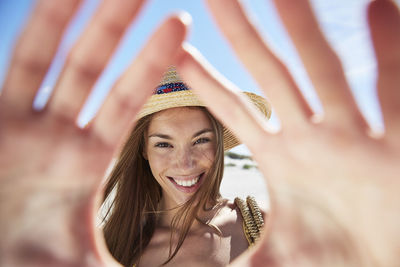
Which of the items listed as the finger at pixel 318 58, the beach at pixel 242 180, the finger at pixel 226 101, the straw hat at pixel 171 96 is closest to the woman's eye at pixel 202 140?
the straw hat at pixel 171 96

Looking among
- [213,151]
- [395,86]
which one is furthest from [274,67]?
[213,151]

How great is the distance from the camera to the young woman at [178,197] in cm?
182

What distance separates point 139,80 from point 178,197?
154 centimetres

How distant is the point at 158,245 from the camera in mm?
1964

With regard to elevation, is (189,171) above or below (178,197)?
above

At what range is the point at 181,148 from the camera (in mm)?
1874

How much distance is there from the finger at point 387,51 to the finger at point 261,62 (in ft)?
0.45

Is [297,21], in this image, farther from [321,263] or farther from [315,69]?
[321,263]

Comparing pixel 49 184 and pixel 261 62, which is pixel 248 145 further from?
pixel 49 184


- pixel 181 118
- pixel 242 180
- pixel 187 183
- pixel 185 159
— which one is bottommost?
pixel 242 180

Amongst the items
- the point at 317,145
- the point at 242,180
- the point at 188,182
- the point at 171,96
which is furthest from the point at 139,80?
the point at 242,180

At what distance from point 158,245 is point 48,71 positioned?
1.64 metres

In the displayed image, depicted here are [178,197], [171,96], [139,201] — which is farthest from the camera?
[139,201]

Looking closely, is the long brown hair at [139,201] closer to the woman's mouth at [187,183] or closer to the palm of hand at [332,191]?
the woman's mouth at [187,183]
